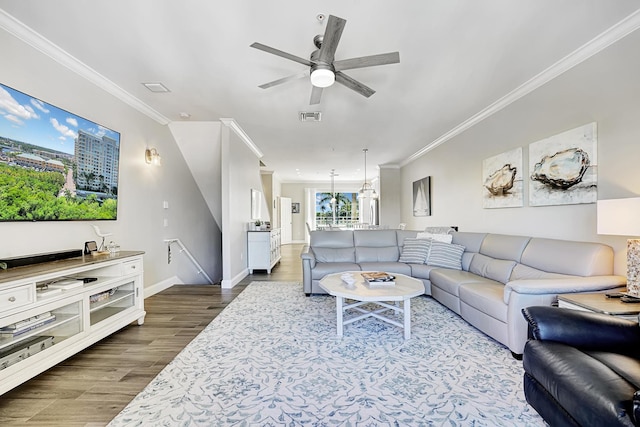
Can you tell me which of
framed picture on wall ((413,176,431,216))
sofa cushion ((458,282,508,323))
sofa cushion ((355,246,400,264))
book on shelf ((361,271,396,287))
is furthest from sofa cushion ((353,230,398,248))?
framed picture on wall ((413,176,431,216))

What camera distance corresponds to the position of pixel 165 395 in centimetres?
180

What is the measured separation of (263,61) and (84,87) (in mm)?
1983

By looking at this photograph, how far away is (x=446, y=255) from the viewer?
3.95 m

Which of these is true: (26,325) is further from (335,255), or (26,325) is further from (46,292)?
(335,255)

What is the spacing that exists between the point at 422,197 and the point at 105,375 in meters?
6.30

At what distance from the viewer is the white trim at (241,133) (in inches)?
173

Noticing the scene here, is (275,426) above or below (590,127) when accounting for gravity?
below

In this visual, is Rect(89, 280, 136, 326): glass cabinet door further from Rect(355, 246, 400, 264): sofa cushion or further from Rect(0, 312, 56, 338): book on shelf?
Rect(355, 246, 400, 264): sofa cushion

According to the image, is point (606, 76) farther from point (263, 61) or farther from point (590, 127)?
point (263, 61)

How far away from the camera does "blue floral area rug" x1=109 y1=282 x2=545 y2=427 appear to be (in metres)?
1.61

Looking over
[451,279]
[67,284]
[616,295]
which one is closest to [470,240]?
[451,279]

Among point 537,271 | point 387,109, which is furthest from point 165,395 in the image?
point 387,109

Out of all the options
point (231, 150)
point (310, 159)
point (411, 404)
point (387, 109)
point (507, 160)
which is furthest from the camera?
point (310, 159)

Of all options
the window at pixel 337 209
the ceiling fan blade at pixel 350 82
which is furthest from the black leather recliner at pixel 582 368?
the window at pixel 337 209
